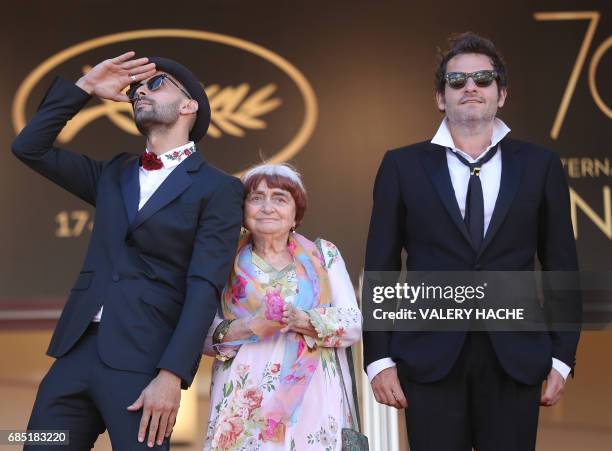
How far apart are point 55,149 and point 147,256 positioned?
52 cm

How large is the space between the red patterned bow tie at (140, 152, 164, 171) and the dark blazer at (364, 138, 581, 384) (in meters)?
0.69

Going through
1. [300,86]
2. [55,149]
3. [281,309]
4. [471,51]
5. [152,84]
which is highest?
[300,86]

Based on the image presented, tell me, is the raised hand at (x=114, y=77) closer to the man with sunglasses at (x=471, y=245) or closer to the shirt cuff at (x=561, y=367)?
the man with sunglasses at (x=471, y=245)

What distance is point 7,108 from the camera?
6.88 m

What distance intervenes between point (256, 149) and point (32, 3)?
1.80 meters

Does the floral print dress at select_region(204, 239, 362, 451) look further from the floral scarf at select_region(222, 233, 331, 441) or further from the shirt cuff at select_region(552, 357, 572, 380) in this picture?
the shirt cuff at select_region(552, 357, 572, 380)

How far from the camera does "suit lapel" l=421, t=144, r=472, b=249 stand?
3.10 metres

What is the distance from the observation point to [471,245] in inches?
121

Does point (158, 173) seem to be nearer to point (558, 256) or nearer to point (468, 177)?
point (468, 177)

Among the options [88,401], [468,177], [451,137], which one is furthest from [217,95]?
[88,401]

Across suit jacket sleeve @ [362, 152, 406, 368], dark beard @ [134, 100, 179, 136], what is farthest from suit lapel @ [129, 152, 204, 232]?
suit jacket sleeve @ [362, 152, 406, 368]

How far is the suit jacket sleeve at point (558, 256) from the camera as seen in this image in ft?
10.4

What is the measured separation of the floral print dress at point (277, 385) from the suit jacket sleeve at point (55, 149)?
0.61 meters

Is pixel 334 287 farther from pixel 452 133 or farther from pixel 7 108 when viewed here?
pixel 7 108
